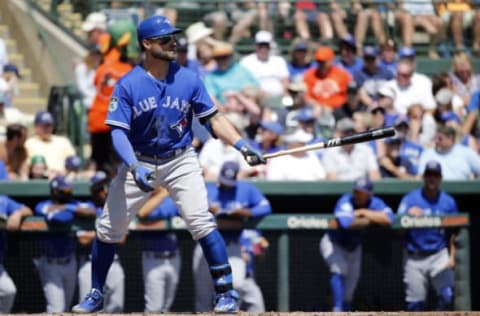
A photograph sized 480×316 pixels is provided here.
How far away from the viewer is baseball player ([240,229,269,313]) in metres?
11.6

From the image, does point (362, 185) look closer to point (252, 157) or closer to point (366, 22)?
point (252, 157)

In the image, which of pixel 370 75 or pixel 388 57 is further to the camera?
pixel 388 57

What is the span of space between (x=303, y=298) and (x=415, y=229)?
1.22m

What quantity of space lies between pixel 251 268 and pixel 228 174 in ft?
2.91

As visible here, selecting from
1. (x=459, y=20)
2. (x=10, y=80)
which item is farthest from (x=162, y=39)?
(x=459, y=20)

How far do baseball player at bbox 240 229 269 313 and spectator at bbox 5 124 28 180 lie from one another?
2160 mm

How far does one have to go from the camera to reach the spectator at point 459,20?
16.0 metres

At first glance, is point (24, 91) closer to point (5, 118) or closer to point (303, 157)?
point (5, 118)

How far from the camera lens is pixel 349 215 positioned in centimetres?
1178

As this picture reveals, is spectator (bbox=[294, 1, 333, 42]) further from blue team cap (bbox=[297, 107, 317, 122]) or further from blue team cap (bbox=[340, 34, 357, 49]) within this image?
blue team cap (bbox=[297, 107, 317, 122])

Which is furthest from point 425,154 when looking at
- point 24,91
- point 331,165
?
point 24,91

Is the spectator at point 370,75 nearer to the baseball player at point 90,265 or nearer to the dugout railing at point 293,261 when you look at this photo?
the dugout railing at point 293,261

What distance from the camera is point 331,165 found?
1254cm

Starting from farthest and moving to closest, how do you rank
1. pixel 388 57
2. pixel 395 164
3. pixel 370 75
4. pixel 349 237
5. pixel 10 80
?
1. pixel 388 57
2. pixel 370 75
3. pixel 10 80
4. pixel 395 164
5. pixel 349 237
